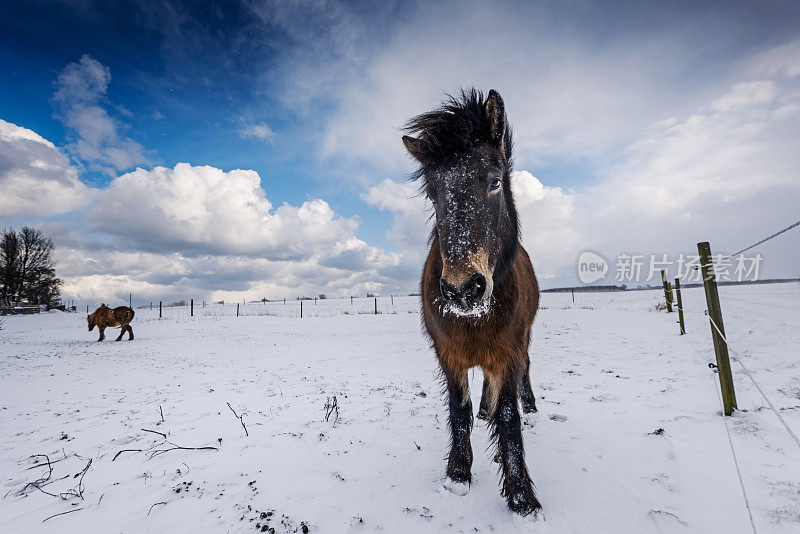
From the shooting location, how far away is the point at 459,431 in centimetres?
287

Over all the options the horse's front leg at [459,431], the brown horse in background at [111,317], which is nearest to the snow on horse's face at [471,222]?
the horse's front leg at [459,431]

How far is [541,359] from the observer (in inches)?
317

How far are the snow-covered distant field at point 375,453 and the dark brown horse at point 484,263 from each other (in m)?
0.39

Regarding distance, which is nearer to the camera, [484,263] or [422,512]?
[484,263]

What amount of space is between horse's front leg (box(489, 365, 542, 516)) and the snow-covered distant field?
0.13 meters

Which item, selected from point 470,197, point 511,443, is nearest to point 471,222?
point 470,197

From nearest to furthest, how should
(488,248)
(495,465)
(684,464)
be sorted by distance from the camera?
(488,248)
(684,464)
(495,465)

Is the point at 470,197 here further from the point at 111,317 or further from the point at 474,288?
the point at 111,317

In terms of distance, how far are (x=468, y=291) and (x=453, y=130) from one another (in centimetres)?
134

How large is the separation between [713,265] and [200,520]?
5.88 m

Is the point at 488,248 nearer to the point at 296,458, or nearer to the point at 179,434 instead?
the point at 296,458

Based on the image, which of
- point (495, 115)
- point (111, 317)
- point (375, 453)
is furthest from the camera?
point (111, 317)

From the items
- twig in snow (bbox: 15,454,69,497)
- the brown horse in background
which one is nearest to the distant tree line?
the brown horse in background

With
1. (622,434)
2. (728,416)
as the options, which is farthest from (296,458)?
(728,416)
